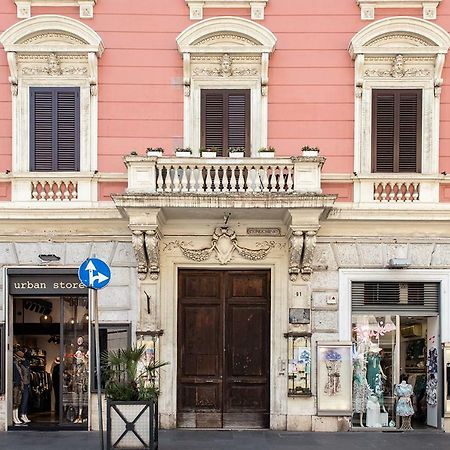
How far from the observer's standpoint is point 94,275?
1309 cm

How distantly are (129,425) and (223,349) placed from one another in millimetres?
3952

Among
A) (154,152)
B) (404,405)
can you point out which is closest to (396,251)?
(404,405)

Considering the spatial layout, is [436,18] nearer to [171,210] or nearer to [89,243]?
[171,210]

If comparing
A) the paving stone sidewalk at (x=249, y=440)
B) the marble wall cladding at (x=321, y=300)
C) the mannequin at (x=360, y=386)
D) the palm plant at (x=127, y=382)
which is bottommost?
the paving stone sidewalk at (x=249, y=440)

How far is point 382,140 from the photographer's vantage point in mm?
16906

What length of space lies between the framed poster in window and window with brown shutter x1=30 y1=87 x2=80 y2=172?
248 inches

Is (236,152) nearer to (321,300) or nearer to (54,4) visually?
(321,300)

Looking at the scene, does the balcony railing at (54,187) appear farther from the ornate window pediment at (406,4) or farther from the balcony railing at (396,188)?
the ornate window pediment at (406,4)

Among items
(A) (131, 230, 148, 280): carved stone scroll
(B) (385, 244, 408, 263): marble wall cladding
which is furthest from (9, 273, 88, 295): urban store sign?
(B) (385, 244, 408, 263): marble wall cladding

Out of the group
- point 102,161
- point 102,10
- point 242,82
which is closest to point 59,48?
point 102,10

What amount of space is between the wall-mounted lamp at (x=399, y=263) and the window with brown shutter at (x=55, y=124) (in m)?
6.64

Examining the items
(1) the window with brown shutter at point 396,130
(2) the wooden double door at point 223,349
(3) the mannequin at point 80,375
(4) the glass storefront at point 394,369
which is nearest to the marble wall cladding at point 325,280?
(4) the glass storefront at point 394,369

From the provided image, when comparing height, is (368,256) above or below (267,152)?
below

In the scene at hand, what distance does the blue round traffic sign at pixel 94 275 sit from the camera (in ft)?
42.9
